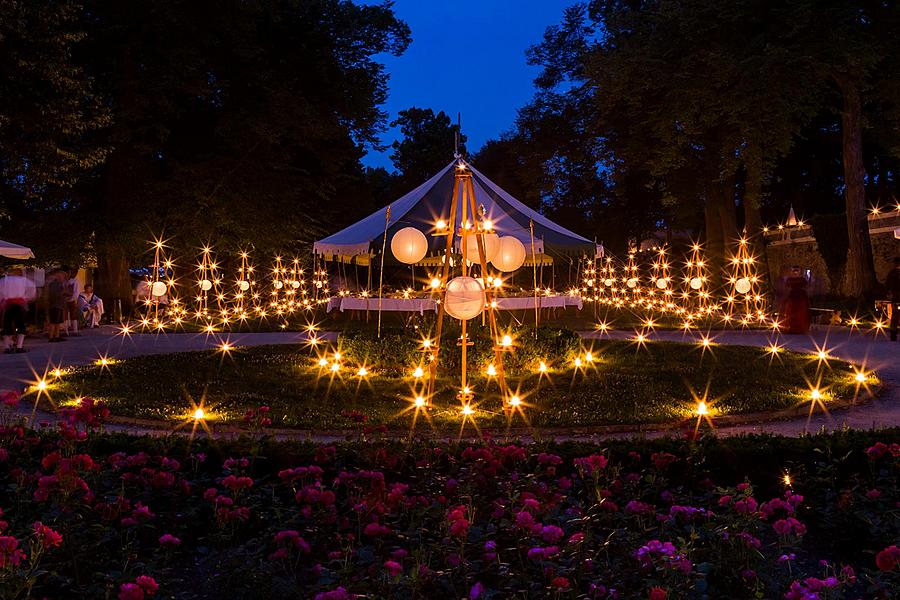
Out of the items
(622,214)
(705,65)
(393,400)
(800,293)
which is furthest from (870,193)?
(393,400)

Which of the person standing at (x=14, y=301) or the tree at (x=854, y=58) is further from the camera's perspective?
the tree at (x=854, y=58)

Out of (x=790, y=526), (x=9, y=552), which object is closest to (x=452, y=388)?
(x=790, y=526)

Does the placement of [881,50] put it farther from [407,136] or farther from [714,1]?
[407,136]

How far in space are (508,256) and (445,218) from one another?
404 centimetres

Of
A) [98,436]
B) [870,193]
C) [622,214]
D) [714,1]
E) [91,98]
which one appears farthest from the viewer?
[622,214]

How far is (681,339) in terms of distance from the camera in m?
16.6

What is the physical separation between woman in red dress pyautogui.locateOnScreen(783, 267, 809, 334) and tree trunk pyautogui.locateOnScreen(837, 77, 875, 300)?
4.48 m

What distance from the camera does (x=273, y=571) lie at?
346cm

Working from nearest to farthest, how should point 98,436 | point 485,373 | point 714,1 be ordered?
point 98,436, point 485,373, point 714,1

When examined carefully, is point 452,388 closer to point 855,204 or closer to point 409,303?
point 409,303

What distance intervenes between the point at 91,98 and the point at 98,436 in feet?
46.5

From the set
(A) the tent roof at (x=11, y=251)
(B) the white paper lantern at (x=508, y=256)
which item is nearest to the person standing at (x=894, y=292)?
(B) the white paper lantern at (x=508, y=256)

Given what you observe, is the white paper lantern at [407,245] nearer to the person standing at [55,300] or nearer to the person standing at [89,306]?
the person standing at [55,300]

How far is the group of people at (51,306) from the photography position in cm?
1343
